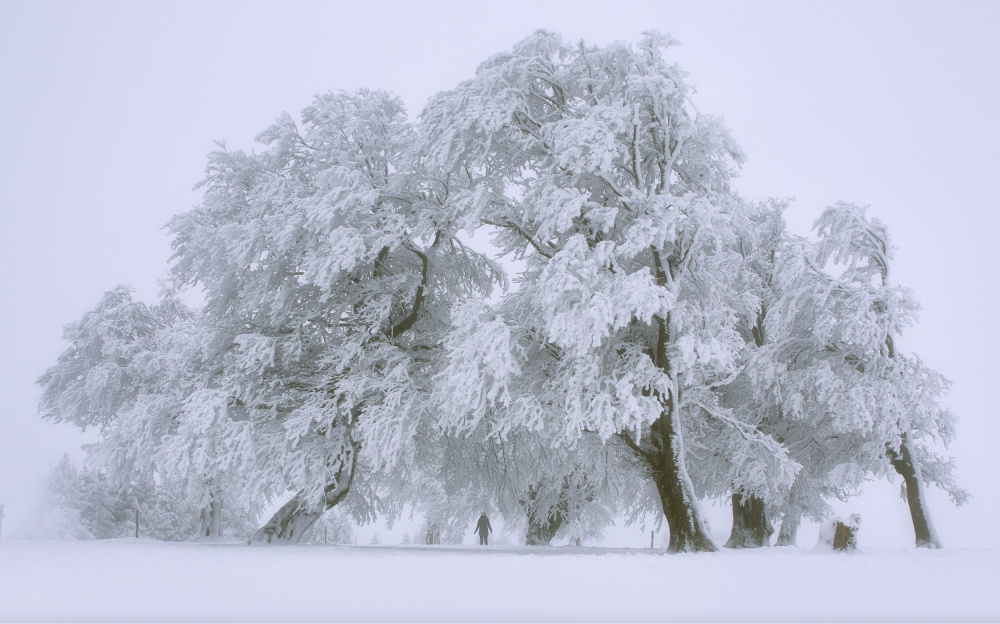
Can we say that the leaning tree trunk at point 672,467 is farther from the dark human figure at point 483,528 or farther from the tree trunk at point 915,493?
the dark human figure at point 483,528

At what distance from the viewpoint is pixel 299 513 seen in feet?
58.3

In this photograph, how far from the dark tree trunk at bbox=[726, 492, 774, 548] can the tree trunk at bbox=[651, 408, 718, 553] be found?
7.30m

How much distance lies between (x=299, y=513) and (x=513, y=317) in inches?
289

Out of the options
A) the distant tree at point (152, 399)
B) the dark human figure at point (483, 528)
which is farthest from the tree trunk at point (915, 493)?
the distant tree at point (152, 399)

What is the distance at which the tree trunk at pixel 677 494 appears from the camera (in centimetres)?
1417

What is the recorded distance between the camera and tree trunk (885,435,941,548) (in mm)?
15602

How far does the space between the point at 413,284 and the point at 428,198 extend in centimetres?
207

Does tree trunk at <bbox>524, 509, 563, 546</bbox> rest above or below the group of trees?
below

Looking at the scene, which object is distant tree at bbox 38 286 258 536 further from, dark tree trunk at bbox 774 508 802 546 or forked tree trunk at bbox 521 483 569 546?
dark tree trunk at bbox 774 508 802 546

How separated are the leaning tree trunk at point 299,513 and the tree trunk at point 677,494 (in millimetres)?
7065

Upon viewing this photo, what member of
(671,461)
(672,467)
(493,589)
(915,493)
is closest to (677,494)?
(672,467)

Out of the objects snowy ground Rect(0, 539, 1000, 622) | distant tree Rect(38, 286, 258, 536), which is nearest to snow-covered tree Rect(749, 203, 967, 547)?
snowy ground Rect(0, 539, 1000, 622)

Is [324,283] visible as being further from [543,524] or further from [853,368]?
[543,524]

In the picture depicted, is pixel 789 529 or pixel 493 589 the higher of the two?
pixel 493 589
